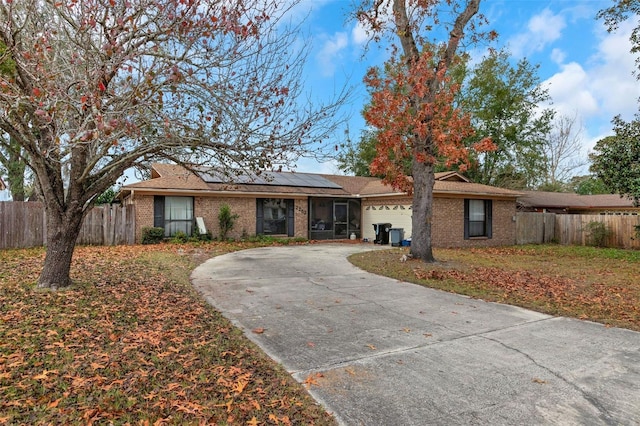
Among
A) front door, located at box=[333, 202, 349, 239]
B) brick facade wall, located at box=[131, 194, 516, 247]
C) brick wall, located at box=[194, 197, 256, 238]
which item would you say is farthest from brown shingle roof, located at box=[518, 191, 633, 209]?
brick wall, located at box=[194, 197, 256, 238]

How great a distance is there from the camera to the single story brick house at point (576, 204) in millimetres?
22036

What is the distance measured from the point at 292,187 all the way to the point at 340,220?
10.4ft

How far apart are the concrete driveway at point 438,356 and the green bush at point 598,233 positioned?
1508 centimetres

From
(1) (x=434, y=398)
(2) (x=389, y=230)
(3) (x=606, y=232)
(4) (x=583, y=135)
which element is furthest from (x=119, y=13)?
(4) (x=583, y=135)

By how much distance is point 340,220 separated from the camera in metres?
20.2

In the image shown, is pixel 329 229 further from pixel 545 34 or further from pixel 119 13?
pixel 119 13

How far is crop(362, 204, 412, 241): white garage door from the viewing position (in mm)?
17159

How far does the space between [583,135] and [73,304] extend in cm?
3726

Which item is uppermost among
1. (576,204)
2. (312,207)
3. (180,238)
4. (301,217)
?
(576,204)

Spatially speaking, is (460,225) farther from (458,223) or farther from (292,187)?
(292,187)

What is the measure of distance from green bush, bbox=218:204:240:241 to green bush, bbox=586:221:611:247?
1682cm

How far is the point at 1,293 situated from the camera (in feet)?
20.0

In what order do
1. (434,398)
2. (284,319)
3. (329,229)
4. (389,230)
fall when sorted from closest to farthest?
1. (434,398)
2. (284,319)
3. (389,230)
4. (329,229)

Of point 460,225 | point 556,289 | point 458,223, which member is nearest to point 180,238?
point 458,223
